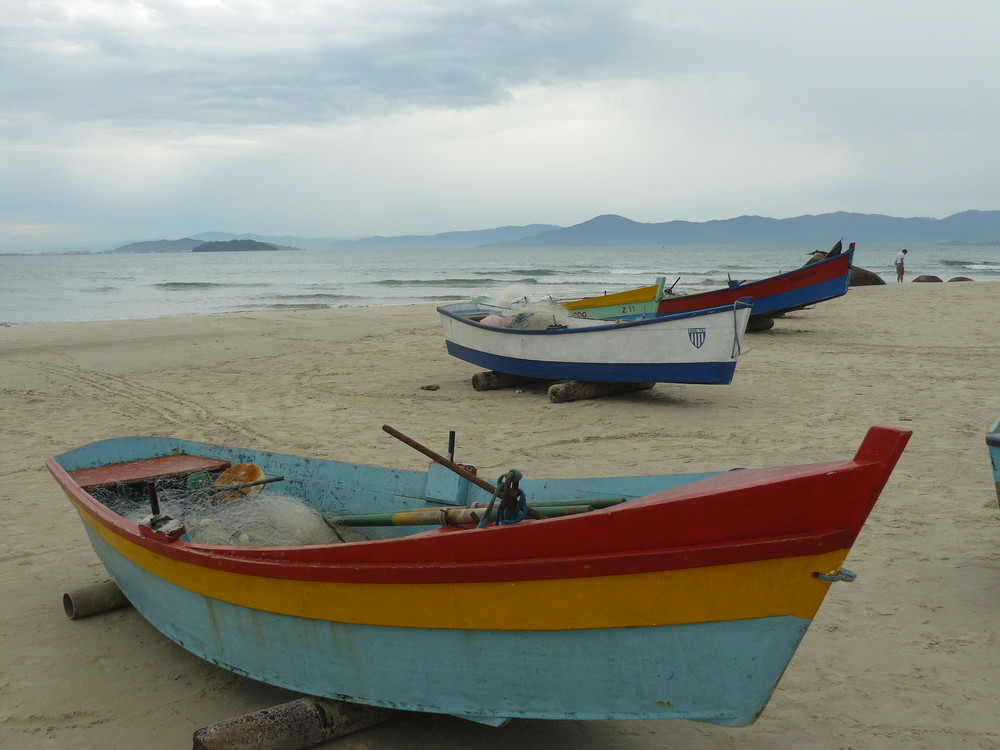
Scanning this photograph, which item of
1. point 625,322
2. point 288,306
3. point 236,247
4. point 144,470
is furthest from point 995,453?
point 236,247

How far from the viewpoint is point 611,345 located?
853cm

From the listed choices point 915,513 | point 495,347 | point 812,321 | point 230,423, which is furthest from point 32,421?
point 812,321

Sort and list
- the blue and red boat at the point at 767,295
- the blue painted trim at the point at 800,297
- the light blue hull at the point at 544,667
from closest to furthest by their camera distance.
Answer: the light blue hull at the point at 544,667, the blue and red boat at the point at 767,295, the blue painted trim at the point at 800,297

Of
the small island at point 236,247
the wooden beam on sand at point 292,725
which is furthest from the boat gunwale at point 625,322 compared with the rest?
A: the small island at point 236,247

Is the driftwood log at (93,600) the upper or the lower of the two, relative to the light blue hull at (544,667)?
lower

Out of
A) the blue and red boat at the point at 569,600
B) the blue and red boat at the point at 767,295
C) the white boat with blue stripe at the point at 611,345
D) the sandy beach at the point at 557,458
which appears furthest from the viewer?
the blue and red boat at the point at 767,295

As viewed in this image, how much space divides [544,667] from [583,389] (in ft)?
21.2

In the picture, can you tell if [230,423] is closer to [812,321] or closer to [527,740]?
[527,740]

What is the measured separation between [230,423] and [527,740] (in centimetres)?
612

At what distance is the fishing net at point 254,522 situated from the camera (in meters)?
3.71

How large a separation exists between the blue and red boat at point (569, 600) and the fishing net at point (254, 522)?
514 millimetres

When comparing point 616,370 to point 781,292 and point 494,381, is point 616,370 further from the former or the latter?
point 781,292

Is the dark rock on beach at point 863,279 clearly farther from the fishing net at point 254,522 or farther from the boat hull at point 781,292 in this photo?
the fishing net at point 254,522

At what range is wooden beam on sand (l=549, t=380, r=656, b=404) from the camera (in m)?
8.83
